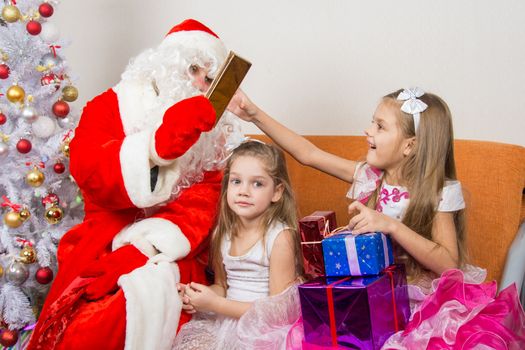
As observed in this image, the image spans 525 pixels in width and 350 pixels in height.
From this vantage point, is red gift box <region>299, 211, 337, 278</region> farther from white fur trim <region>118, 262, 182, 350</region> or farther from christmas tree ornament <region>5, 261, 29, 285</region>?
christmas tree ornament <region>5, 261, 29, 285</region>

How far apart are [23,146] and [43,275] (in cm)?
52

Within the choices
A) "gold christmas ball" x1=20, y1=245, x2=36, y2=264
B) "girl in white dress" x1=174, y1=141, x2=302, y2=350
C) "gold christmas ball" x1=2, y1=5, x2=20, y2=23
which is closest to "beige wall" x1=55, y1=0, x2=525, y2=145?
"gold christmas ball" x1=2, y1=5, x2=20, y2=23

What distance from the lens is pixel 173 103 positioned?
1989 mm

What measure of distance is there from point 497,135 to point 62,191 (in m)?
1.81

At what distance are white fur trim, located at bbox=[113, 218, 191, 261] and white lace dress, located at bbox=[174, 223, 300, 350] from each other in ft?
0.52

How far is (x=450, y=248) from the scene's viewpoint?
68.9 inches

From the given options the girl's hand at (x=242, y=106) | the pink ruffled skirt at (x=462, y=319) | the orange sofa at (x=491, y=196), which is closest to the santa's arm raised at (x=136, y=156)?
the girl's hand at (x=242, y=106)

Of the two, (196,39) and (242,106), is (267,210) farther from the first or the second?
(196,39)

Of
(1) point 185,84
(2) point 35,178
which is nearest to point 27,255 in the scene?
(2) point 35,178

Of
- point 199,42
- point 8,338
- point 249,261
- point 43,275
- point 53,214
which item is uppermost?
point 199,42

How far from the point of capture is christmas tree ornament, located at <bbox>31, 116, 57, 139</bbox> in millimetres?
2453

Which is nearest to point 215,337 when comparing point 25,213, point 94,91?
point 25,213

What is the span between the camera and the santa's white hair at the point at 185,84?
→ 2.00m

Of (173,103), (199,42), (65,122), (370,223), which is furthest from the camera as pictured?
(65,122)
